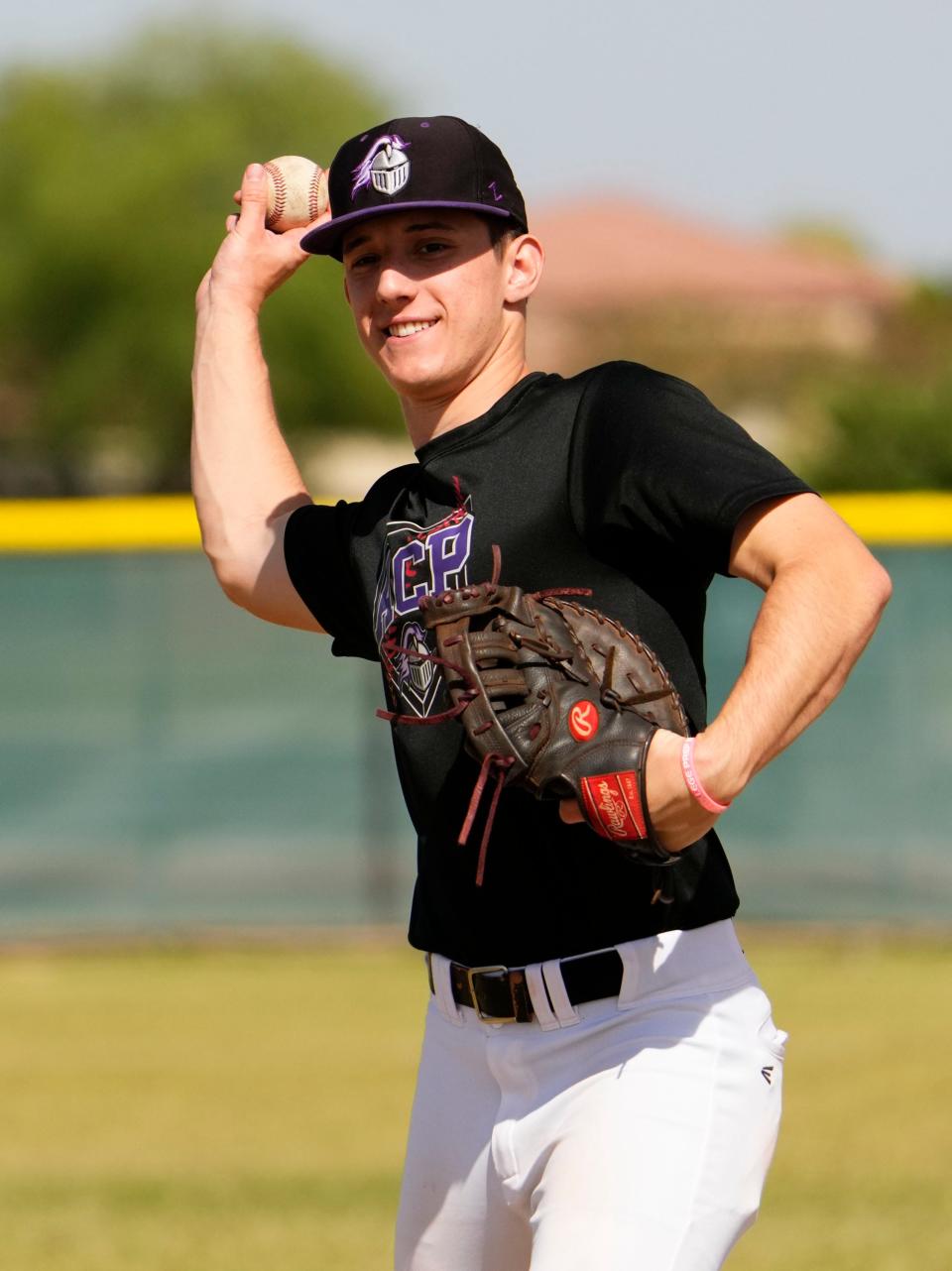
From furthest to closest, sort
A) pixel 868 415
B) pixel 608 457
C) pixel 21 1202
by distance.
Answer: pixel 868 415, pixel 21 1202, pixel 608 457

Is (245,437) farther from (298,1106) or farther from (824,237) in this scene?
(824,237)

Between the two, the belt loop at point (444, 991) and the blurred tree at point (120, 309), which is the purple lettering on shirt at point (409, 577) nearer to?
the belt loop at point (444, 991)

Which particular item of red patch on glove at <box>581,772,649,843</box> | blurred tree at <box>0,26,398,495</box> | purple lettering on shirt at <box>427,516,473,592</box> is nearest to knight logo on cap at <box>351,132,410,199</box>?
purple lettering on shirt at <box>427,516,473,592</box>

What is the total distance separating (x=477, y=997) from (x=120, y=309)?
42.9 m

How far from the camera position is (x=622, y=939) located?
278 cm

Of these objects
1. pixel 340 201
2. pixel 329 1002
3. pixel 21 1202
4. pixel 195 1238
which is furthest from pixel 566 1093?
pixel 329 1002

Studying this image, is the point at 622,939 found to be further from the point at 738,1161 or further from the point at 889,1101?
the point at 889,1101

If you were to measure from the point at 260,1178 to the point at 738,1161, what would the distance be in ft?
12.4

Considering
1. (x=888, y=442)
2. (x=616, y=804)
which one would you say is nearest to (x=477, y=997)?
(x=616, y=804)

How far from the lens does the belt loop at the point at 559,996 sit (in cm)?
277

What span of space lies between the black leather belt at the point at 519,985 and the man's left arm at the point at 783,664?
323 millimetres

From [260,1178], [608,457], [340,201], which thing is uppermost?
[340,201]

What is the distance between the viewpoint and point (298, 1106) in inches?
282

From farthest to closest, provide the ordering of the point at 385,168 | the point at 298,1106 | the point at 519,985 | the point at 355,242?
1. the point at 298,1106
2. the point at 355,242
3. the point at 385,168
4. the point at 519,985
